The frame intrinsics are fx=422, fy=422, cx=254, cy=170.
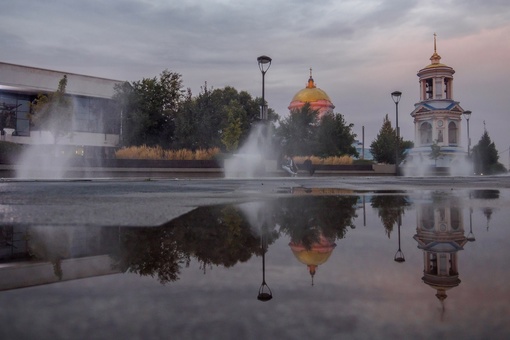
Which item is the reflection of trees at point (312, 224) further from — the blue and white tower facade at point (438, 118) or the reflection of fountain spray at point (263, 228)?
the blue and white tower facade at point (438, 118)

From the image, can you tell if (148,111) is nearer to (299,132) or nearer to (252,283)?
(299,132)

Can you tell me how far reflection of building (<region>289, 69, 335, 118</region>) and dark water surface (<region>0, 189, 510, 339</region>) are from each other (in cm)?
7286

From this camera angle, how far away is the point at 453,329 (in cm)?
158

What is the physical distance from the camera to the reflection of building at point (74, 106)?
44.8m

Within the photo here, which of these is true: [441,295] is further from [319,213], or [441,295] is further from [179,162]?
[179,162]

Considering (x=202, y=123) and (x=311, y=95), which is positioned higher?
(x=311, y=95)

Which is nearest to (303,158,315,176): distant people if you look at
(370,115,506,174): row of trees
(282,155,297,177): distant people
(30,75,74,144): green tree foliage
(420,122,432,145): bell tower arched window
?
(282,155,297,177): distant people

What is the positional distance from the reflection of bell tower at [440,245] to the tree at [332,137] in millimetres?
40699

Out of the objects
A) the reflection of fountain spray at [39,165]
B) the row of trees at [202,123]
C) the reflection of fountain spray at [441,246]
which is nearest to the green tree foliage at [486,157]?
the row of trees at [202,123]

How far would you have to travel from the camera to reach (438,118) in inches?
2410

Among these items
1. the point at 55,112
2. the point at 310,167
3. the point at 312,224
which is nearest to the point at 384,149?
the point at 310,167

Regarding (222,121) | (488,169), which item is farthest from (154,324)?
(488,169)

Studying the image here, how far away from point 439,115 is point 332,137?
23053mm

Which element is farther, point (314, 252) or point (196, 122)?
point (196, 122)
